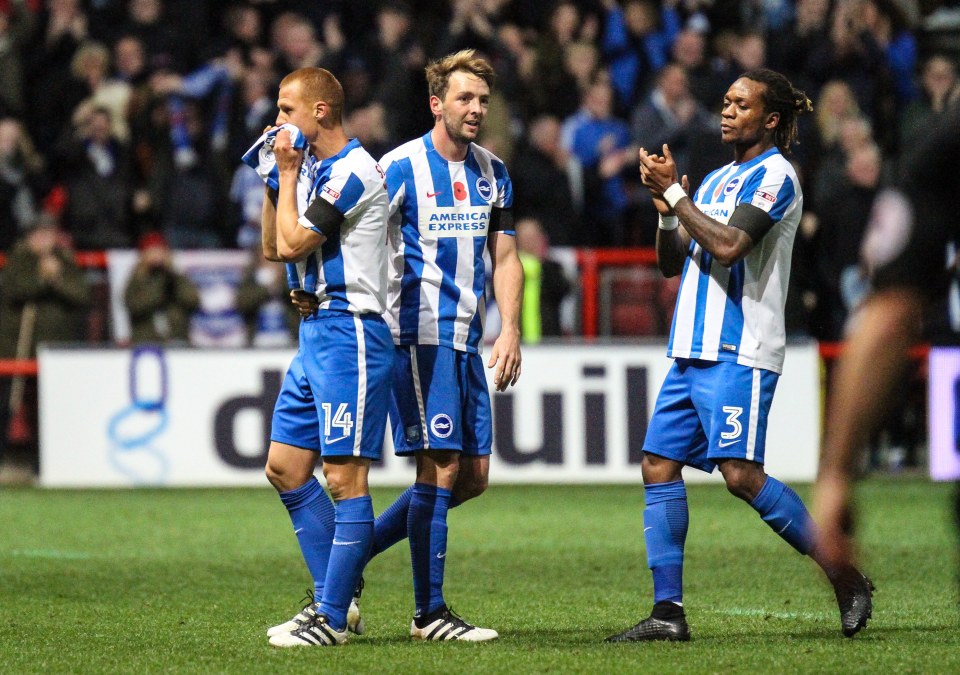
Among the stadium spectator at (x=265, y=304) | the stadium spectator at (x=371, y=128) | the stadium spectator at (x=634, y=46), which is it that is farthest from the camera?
the stadium spectator at (x=634, y=46)

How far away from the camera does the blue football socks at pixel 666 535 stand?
18.7 ft

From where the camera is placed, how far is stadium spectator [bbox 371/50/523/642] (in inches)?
228

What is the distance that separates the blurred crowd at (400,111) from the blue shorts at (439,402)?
23.5ft

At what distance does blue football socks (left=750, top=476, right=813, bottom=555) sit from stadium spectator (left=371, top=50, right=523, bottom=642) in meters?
1.01

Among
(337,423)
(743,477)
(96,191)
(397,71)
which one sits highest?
(397,71)

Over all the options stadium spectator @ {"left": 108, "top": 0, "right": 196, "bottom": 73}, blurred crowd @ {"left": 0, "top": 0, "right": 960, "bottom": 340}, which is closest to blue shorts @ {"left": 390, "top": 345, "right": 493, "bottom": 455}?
blurred crowd @ {"left": 0, "top": 0, "right": 960, "bottom": 340}

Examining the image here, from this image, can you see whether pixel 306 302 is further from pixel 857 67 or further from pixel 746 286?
pixel 857 67

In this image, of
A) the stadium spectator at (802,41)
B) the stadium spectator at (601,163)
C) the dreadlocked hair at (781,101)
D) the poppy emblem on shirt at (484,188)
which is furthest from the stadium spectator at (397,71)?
the dreadlocked hair at (781,101)

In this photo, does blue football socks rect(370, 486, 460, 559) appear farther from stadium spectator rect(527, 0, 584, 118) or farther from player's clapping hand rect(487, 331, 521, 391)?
stadium spectator rect(527, 0, 584, 118)

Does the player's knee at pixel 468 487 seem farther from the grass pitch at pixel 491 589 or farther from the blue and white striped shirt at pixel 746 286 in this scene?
the blue and white striped shirt at pixel 746 286

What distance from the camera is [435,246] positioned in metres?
5.91

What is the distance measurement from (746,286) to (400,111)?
9.03 metres

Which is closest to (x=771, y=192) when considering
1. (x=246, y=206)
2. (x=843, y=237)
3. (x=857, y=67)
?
(x=843, y=237)

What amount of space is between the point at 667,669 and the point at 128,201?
9.99m
